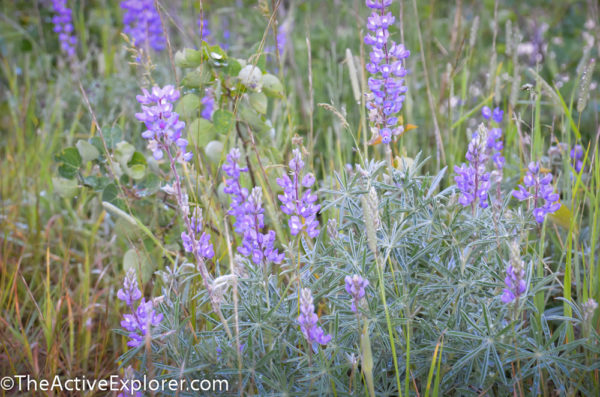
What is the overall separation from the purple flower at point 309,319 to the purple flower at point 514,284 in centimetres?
38

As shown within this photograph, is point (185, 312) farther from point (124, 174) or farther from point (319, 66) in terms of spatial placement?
point (319, 66)

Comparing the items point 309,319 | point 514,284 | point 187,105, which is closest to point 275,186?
point 187,105

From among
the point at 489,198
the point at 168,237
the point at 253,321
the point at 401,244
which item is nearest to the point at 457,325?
the point at 401,244

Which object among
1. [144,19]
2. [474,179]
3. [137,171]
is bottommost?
[137,171]

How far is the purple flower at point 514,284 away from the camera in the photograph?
3.58 ft

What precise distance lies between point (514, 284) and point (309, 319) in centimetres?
41

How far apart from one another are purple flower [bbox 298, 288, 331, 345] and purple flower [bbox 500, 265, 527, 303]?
382 mm

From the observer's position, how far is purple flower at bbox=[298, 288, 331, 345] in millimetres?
1085

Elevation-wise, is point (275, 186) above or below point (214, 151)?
below

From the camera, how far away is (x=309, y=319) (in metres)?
1.14

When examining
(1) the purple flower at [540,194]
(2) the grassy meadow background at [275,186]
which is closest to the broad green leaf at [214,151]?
(2) the grassy meadow background at [275,186]

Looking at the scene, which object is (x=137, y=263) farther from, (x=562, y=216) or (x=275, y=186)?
(x=562, y=216)

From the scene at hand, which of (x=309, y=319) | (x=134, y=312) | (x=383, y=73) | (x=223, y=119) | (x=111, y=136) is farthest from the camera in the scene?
(x=111, y=136)

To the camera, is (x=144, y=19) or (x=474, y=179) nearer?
(x=474, y=179)
